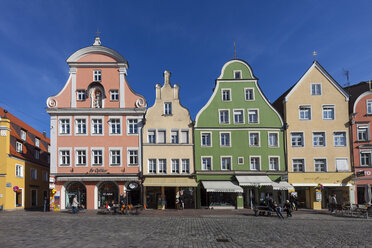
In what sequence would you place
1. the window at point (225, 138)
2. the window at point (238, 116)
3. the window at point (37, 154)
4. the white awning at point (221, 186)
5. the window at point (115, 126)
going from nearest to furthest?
the white awning at point (221, 186)
the window at point (115, 126)
the window at point (225, 138)
the window at point (238, 116)
the window at point (37, 154)

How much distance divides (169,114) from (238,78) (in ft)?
28.4

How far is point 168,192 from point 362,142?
850 inches

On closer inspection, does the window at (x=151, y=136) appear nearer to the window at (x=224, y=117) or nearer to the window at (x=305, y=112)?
the window at (x=224, y=117)

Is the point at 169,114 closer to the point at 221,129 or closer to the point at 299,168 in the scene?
the point at 221,129

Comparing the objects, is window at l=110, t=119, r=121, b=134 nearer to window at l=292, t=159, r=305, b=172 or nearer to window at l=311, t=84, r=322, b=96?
window at l=292, t=159, r=305, b=172

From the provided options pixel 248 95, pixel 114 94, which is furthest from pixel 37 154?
pixel 248 95

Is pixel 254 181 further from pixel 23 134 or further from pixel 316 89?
pixel 23 134

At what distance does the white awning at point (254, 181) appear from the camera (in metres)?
32.4

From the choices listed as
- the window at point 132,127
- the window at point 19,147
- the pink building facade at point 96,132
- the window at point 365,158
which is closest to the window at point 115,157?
the pink building facade at point 96,132

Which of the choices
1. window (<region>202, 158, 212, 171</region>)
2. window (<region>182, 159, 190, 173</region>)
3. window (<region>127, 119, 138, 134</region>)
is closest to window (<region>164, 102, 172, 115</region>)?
window (<region>127, 119, 138, 134</region>)

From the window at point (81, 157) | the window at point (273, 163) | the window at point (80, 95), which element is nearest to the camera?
the window at point (81, 157)

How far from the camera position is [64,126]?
34.4m

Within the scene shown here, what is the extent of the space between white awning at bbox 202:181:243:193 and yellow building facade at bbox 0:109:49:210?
16155mm

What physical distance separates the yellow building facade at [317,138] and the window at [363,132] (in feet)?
4.90
